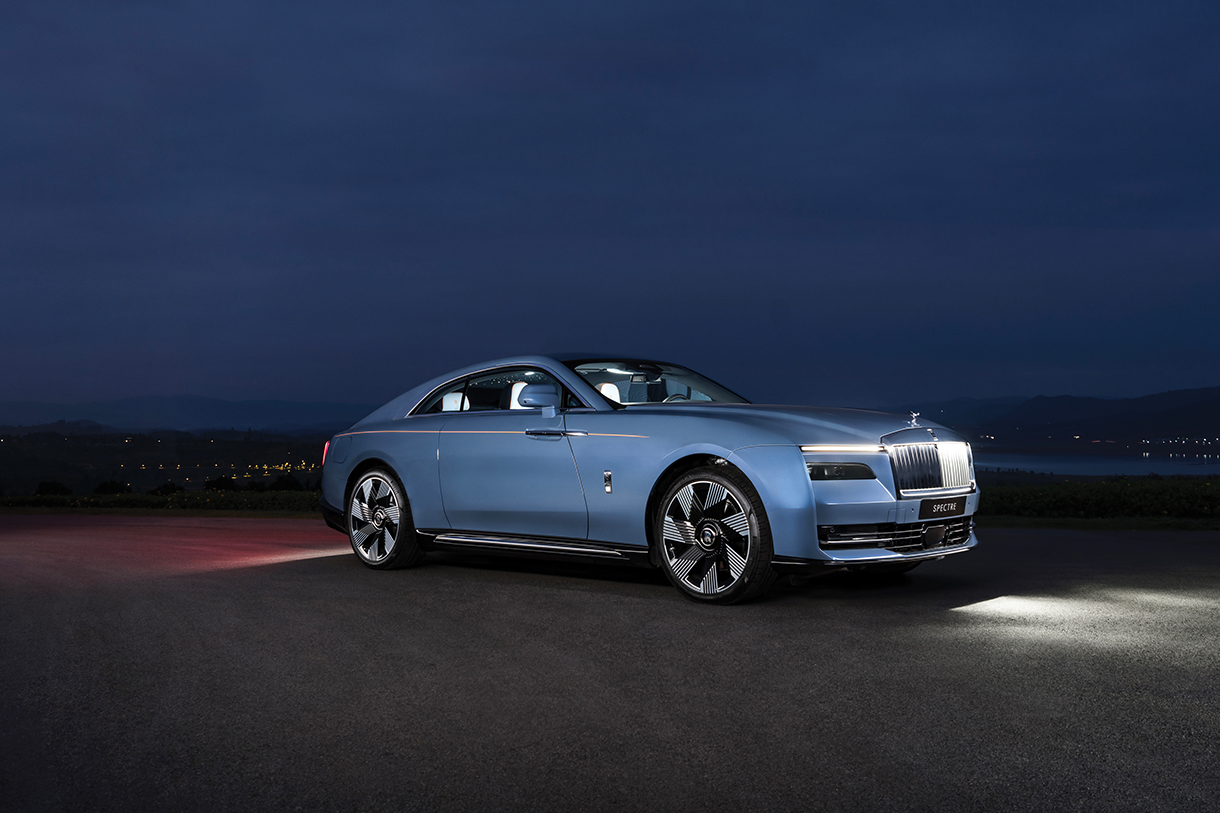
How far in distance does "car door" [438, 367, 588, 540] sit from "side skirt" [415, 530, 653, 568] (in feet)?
0.18

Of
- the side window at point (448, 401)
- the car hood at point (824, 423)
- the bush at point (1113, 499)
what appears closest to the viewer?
the car hood at point (824, 423)

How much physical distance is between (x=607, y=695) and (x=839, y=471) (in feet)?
8.45

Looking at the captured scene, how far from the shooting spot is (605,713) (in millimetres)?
4410

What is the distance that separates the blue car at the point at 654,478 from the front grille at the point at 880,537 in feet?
0.03

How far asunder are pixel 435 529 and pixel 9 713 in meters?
4.26

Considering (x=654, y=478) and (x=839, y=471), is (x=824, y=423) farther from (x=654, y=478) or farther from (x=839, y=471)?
(x=654, y=478)

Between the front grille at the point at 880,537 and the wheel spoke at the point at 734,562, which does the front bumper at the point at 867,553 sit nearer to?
the front grille at the point at 880,537

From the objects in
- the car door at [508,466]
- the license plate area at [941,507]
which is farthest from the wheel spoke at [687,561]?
the license plate area at [941,507]

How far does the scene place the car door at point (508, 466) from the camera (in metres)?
7.65

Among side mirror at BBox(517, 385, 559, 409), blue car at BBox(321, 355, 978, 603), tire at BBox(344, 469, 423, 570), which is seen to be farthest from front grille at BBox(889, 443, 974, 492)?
tire at BBox(344, 469, 423, 570)

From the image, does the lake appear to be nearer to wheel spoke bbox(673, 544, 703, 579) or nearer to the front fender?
the front fender

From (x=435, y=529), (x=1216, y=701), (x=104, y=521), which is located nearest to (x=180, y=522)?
(x=104, y=521)

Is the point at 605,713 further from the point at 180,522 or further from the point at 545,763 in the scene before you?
the point at 180,522

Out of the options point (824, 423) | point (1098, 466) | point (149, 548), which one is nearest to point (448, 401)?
point (824, 423)
